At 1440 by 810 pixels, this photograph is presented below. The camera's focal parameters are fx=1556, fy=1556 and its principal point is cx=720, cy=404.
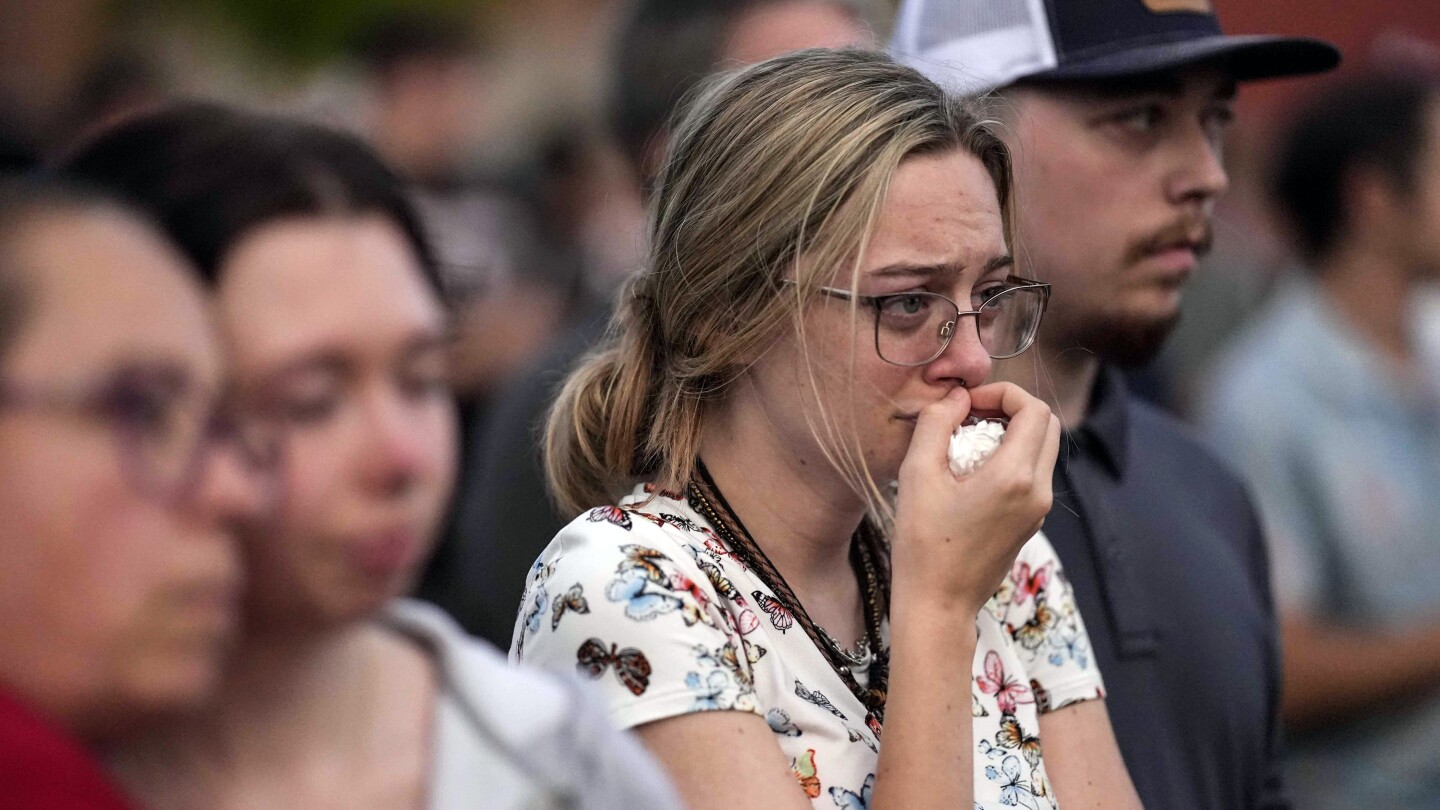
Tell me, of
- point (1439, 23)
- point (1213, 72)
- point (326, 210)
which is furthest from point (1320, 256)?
point (1439, 23)

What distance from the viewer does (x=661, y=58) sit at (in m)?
3.32

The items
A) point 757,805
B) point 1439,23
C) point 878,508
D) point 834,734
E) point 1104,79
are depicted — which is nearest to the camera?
point 757,805

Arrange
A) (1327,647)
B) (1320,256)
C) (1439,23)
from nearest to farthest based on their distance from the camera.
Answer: (1327,647) → (1320,256) → (1439,23)

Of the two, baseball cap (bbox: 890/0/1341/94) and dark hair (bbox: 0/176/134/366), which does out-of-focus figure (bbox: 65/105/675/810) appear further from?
baseball cap (bbox: 890/0/1341/94)

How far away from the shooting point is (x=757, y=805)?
1.58 metres

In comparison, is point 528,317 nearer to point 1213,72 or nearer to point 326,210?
point 1213,72

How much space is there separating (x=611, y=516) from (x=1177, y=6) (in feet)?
5.02

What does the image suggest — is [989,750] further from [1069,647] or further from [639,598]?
[639,598]

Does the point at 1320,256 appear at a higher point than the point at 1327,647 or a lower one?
higher

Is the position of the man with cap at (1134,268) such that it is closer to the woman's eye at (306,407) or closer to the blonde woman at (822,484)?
the blonde woman at (822,484)

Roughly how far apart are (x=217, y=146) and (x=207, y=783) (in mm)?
487

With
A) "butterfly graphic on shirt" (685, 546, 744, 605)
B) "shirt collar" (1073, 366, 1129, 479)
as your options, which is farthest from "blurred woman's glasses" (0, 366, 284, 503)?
"shirt collar" (1073, 366, 1129, 479)

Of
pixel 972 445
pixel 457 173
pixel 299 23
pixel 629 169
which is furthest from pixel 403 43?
pixel 972 445

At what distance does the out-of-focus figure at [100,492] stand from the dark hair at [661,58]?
2111 millimetres
